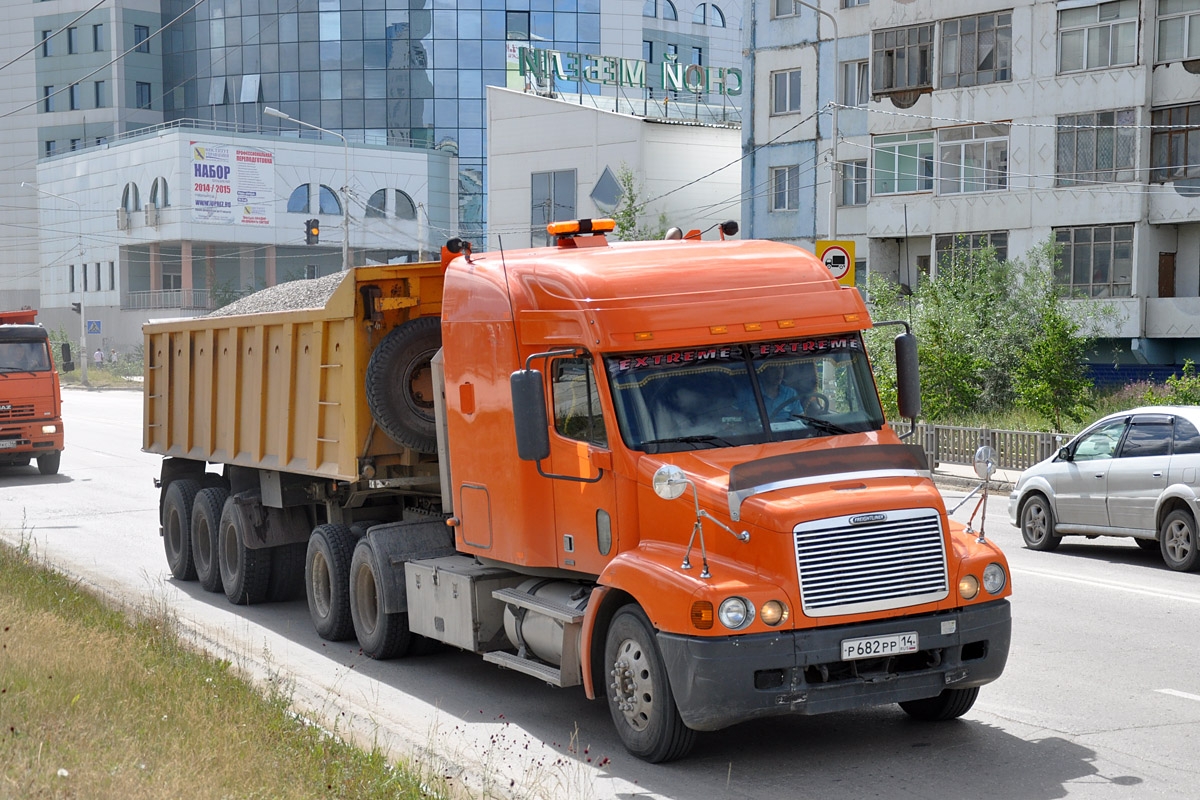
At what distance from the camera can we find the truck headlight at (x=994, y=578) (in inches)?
307

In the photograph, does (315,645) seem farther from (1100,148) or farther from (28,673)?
(1100,148)

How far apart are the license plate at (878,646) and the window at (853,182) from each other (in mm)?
41560

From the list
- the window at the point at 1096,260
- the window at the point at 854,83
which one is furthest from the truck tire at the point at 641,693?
the window at the point at 854,83

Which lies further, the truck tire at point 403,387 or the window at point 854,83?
the window at point 854,83

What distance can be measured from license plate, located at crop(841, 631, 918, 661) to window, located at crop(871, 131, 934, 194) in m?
35.4

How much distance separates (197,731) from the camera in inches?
287

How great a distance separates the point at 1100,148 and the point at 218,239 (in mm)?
53034

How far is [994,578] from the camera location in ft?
25.7

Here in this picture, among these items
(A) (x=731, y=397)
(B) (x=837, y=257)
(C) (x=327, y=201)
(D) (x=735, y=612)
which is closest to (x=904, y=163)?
(B) (x=837, y=257)

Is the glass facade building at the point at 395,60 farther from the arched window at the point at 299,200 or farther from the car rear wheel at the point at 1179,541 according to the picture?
the car rear wheel at the point at 1179,541

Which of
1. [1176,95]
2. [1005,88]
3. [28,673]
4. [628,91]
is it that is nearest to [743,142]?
[1005,88]

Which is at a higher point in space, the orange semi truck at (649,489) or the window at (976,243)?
the window at (976,243)

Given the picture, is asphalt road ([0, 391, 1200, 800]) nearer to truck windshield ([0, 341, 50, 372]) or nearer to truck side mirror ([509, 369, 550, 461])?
truck side mirror ([509, 369, 550, 461])

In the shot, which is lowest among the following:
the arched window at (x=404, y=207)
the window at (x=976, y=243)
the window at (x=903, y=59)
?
the window at (x=976, y=243)
